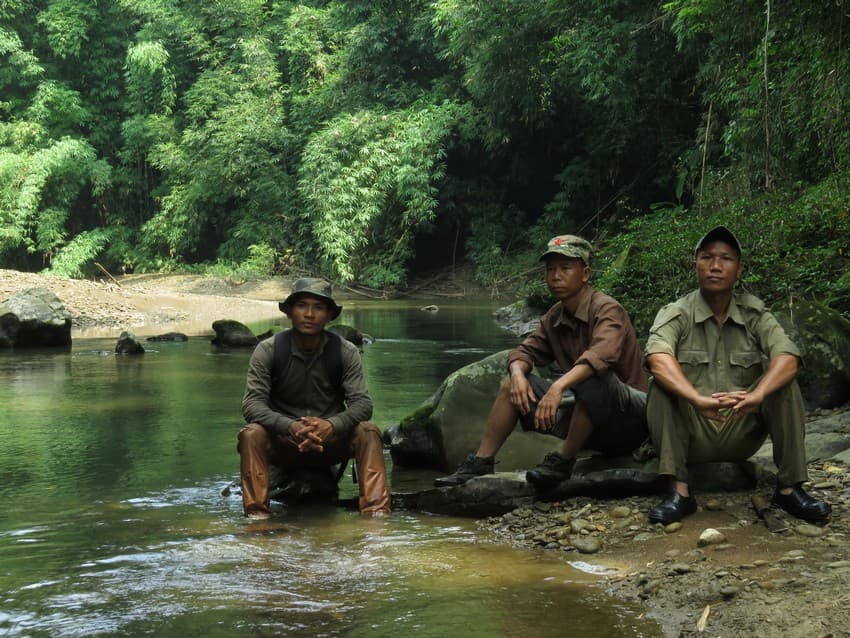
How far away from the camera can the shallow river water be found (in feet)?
11.8

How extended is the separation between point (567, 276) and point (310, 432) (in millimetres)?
1588

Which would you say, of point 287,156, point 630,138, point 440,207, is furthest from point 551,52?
point 287,156

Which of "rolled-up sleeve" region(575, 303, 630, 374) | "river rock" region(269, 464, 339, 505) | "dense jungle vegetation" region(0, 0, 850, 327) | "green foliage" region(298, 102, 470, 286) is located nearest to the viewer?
"rolled-up sleeve" region(575, 303, 630, 374)

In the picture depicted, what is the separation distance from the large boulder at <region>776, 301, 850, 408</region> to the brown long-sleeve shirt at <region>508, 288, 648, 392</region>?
2207 millimetres

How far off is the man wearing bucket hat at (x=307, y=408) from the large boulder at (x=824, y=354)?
322 centimetres

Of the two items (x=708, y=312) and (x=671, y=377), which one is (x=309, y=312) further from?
(x=708, y=312)

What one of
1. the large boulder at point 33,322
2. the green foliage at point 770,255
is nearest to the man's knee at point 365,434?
the green foliage at point 770,255

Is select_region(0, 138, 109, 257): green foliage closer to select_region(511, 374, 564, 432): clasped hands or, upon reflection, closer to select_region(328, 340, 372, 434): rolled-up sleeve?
select_region(328, 340, 372, 434): rolled-up sleeve

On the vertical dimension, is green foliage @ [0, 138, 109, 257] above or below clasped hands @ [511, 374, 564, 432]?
above

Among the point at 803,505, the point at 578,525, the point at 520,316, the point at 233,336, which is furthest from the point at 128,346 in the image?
the point at 803,505

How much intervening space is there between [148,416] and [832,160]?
766 centimetres

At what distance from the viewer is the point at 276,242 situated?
34031mm

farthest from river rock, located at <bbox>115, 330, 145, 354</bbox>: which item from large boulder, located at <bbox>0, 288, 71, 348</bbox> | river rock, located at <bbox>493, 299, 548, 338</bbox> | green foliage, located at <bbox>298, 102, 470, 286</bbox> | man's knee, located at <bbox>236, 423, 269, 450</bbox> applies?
green foliage, located at <bbox>298, 102, 470, 286</bbox>

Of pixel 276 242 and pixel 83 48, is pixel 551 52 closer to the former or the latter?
pixel 276 242
